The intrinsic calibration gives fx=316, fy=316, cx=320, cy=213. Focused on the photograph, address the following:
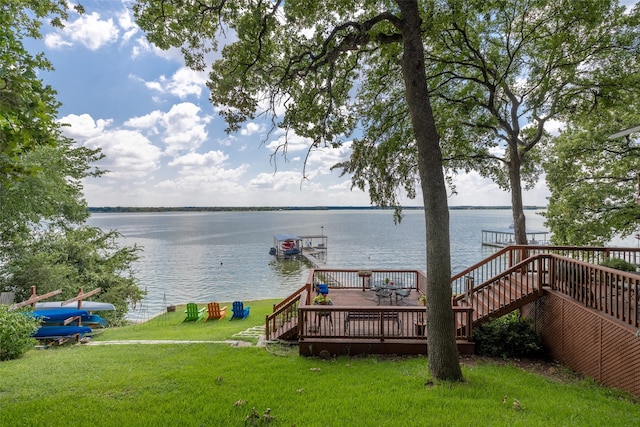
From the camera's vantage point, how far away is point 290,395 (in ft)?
15.3

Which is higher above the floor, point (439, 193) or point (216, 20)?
point (216, 20)

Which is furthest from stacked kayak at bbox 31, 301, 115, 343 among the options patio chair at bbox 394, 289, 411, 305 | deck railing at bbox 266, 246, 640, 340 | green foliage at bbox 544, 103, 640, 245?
green foliage at bbox 544, 103, 640, 245

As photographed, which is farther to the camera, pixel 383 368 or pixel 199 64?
pixel 199 64

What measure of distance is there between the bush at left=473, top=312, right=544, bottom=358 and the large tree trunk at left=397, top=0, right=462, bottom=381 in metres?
2.56

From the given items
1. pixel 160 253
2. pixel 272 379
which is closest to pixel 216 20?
pixel 272 379

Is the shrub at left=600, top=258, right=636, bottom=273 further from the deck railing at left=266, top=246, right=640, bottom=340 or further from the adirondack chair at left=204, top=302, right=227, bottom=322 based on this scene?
the adirondack chair at left=204, top=302, right=227, bottom=322

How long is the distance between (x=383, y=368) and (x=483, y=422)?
2.56 meters

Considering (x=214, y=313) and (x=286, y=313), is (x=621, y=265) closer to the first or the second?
(x=286, y=313)

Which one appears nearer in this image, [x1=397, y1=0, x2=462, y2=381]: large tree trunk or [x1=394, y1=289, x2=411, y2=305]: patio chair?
[x1=397, y1=0, x2=462, y2=381]: large tree trunk

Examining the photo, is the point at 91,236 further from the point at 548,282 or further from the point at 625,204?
the point at 625,204

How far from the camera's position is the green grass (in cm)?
390

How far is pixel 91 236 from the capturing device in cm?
1945

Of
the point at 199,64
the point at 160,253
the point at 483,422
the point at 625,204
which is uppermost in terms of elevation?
the point at 199,64

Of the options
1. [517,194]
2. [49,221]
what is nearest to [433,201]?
[517,194]
